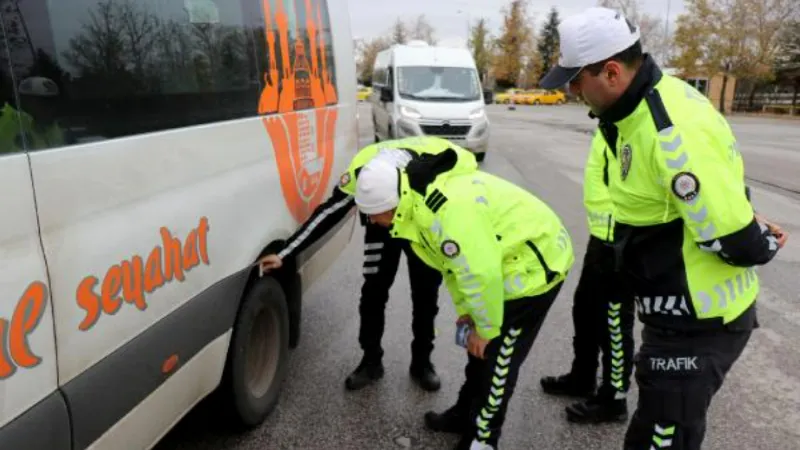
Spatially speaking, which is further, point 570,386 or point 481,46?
point 481,46

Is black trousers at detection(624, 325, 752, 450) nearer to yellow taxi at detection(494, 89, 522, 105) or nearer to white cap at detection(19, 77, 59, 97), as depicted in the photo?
white cap at detection(19, 77, 59, 97)

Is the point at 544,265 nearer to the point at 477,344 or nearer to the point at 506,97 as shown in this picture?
the point at 477,344

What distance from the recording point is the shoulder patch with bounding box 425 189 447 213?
248cm

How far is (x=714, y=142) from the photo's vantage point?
189cm

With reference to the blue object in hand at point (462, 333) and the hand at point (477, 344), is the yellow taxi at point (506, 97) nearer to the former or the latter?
the blue object in hand at point (462, 333)

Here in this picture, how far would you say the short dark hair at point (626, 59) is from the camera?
2018 mm

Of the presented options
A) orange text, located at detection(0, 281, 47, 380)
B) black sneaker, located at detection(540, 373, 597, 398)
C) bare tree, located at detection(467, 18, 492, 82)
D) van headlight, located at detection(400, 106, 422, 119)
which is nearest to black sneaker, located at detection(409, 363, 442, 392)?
black sneaker, located at detection(540, 373, 597, 398)

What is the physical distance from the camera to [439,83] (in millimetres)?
14109

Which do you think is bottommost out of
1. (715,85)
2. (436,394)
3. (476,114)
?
(715,85)

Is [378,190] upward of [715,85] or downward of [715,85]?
upward

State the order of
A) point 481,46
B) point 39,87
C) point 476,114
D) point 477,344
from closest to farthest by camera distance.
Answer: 1. point 39,87
2. point 477,344
3. point 476,114
4. point 481,46

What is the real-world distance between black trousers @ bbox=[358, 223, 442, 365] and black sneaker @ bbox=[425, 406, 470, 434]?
515 mm

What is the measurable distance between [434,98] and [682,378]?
39.4ft

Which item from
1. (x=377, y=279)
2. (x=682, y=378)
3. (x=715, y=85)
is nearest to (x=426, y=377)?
(x=377, y=279)
